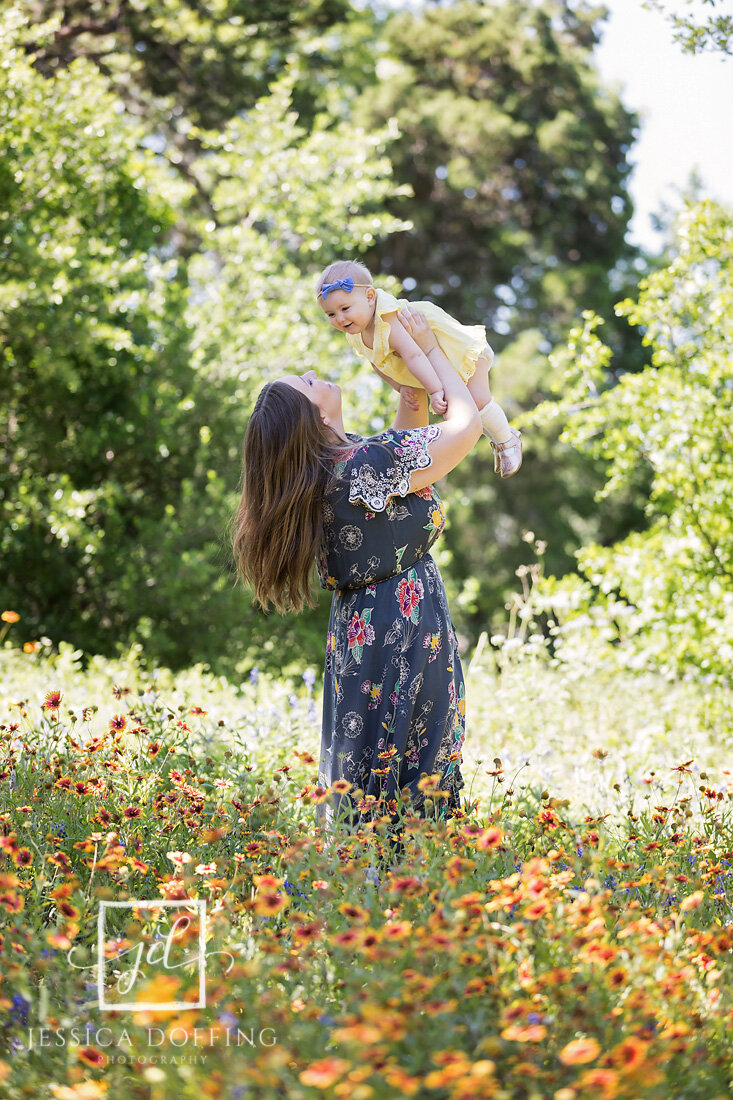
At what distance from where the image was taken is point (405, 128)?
1398 cm

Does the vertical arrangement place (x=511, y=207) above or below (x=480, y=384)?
above

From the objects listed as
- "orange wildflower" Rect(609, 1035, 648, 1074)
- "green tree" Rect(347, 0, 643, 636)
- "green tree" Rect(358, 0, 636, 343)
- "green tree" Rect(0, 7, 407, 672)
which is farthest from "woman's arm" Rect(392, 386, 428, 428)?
"green tree" Rect(358, 0, 636, 343)

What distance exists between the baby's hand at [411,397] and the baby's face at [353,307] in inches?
9.5

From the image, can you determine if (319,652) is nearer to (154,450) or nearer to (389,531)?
(154,450)

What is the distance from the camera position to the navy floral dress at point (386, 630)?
238 cm

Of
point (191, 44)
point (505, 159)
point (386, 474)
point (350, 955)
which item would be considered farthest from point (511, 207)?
point (350, 955)

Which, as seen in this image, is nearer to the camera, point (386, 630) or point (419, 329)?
point (386, 630)

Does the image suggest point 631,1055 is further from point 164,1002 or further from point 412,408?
point 412,408

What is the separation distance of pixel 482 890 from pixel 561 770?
208 centimetres

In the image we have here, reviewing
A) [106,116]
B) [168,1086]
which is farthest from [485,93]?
[168,1086]

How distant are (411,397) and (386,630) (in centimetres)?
80

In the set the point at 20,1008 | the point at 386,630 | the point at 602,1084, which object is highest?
the point at 386,630

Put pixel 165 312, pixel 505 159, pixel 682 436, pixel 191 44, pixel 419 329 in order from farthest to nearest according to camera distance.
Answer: pixel 505 159 < pixel 191 44 < pixel 165 312 < pixel 682 436 < pixel 419 329

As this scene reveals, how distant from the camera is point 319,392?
253 centimetres
